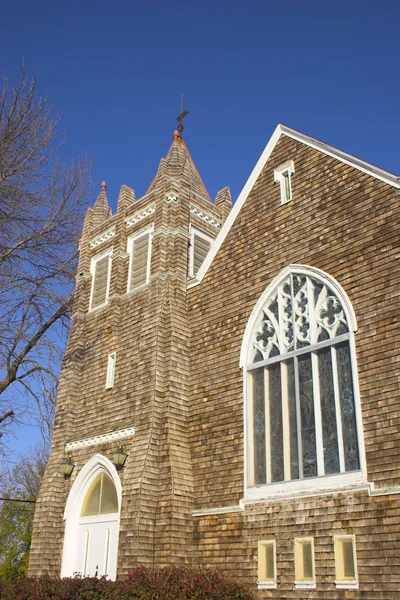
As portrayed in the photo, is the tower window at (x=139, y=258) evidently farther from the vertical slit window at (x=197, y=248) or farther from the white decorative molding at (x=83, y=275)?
the white decorative molding at (x=83, y=275)

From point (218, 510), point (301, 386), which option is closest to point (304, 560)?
point (218, 510)

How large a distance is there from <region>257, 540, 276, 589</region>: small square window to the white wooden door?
12.2 feet

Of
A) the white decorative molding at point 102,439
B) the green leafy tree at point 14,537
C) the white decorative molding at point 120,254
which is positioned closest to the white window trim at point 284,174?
the white decorative molding at point 120,254

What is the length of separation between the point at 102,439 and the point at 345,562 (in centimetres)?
702

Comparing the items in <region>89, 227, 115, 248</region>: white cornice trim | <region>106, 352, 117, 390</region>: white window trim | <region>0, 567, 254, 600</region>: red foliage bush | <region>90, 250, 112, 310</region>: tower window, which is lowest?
<region>0, 567, 254, 600</region>: red foliage bush

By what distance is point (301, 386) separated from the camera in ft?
39.9

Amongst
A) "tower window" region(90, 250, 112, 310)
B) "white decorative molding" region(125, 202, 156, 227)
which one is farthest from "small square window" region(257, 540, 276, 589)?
"white decorative molding" region(125, 202, 156, 227)

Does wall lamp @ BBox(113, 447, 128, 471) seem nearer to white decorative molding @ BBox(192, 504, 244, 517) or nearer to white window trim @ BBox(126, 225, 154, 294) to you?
white decorative molding @ BBox(192, 504, 244, 517)

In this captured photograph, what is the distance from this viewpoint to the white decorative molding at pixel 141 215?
17.6 metres

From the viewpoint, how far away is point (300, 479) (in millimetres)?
11344

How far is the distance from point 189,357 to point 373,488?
246 inches

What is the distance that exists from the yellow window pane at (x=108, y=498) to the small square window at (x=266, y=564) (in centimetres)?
410

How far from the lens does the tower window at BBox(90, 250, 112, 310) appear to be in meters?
18.0

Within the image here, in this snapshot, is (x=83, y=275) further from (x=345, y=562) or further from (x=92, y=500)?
(x=345, y=562)
